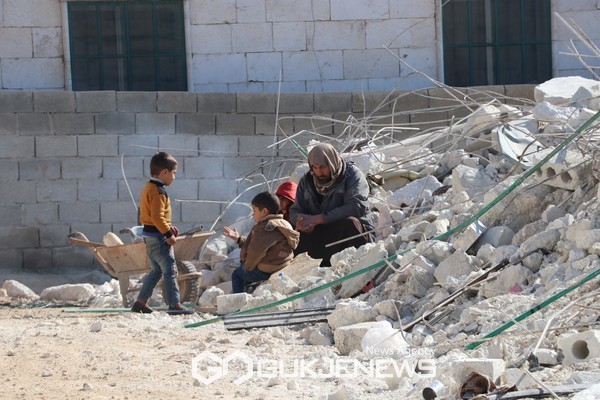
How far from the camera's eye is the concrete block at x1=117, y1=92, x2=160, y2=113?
39.7ft

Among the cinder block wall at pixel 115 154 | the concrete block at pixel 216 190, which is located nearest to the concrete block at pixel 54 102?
the cinder block wall at pixel 115 154

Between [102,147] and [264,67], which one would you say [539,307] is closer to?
[102,147]

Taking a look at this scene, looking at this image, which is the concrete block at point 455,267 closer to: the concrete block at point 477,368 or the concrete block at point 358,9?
the concrete block at point 477,368

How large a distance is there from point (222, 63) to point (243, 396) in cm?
803

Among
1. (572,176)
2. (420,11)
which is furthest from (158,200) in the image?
(420,11)

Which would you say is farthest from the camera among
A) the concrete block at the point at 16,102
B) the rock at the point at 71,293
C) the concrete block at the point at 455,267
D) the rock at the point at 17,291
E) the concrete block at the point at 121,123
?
the concrete block at the point at 121,123

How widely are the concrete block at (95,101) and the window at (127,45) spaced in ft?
4.19

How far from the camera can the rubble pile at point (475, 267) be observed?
5.59 m

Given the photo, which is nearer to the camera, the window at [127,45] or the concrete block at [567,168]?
the concrete block at [567,168]

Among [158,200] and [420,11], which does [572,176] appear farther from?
[420,11]

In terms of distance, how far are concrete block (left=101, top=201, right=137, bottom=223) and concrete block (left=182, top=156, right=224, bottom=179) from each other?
0.65 metres

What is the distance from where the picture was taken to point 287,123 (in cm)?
1220

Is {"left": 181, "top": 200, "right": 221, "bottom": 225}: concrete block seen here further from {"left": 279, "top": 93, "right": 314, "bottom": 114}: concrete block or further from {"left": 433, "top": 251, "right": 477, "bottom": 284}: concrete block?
{"left": 433, "top": 251, "right": 477, "bottom": 284}: concrete block

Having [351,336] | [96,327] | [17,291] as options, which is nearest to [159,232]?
[96,327]
